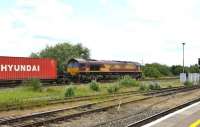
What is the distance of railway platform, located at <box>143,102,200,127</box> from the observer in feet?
45.8

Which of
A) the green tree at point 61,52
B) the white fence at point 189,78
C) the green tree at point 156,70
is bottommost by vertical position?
the white fence at point 189,78

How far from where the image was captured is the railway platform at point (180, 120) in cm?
1396

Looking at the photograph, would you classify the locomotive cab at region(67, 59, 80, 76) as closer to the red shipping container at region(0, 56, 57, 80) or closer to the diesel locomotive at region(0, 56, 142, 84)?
the diesel locomotive at region(0, 56, 142, 84)

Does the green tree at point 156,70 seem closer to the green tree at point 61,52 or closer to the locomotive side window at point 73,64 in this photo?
the green tree at point 61,52

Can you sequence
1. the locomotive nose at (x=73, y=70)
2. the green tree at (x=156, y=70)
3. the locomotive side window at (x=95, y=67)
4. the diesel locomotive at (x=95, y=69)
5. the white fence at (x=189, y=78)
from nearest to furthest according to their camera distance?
the locomotive nose at (x=73, y=70)
the diesel locomotive at (x=95, y=69)
the locomotive side window at (x=95, y=67)
the white fence at (x=189, y=78)
the green tree at (x=156, y=70)

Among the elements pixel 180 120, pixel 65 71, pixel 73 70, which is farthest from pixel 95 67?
pixel 180 120

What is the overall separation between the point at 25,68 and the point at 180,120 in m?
26.3

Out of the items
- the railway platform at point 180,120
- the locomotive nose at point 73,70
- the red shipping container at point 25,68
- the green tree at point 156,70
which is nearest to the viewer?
the railway platform at point 180,120

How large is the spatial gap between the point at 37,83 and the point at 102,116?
48.9ft

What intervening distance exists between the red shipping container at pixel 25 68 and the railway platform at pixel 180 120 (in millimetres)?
22428

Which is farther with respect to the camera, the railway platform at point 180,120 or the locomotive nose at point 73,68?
the locomotive nose at point 73,68

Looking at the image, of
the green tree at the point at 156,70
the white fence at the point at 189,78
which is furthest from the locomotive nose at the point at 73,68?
the green tree at the point at 156,70

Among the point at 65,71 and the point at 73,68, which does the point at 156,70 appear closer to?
the point at 65,71

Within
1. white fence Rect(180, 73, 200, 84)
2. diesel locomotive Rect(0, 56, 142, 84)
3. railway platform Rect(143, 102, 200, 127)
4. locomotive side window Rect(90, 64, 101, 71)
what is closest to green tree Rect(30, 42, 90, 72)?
diesel locomotive Rect(0, 56, 142, 84)
